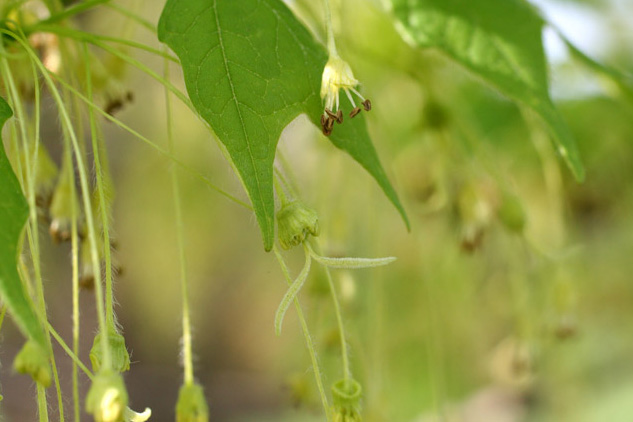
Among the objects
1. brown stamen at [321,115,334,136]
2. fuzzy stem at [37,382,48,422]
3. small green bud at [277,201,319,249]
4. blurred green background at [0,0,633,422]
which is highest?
blurred green background at [0,0,633,422]

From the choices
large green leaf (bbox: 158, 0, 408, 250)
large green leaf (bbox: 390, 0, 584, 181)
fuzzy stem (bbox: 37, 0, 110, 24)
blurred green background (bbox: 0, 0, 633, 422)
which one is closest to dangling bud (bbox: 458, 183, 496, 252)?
blurred green background (bbox: 0, 0, 633, 422)

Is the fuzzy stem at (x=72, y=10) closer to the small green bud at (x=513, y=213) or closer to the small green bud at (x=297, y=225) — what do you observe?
the small green bud at (x=297, y=225)

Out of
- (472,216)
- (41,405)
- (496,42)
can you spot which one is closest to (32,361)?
(41,405)

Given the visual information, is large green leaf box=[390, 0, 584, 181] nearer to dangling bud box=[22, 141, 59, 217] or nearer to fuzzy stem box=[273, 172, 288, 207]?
fuzzy stem box=[273, 172, 288, 207]

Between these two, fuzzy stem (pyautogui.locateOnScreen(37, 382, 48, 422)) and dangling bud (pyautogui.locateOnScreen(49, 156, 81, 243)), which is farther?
dangling bud (pyautogui.locateOnScreen(49, 156, 81, 243))

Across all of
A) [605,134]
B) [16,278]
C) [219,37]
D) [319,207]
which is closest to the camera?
[16,278]

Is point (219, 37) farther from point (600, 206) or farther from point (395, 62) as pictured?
point (600, 206)

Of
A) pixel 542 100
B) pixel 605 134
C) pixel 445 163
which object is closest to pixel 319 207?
pixel 445 163

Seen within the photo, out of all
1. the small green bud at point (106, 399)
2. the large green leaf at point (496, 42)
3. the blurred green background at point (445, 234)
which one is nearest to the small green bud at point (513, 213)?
the blurred green background at point (445, 234)
